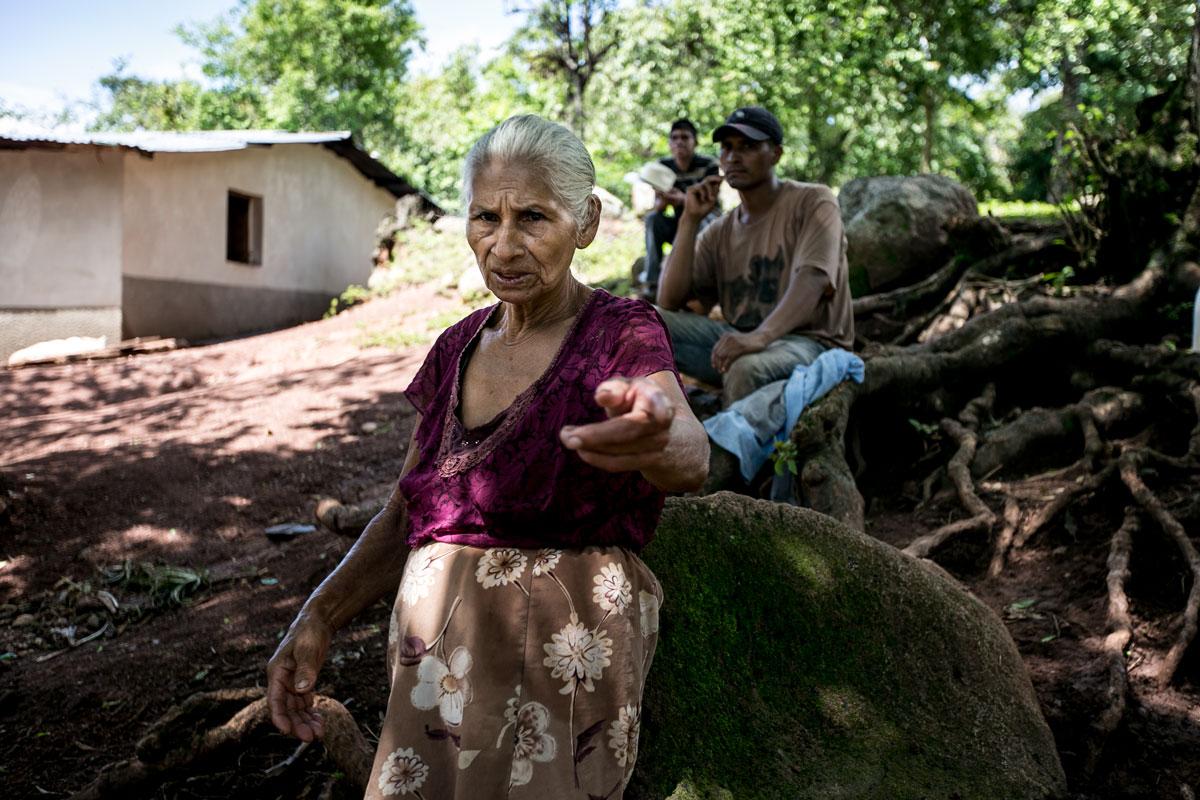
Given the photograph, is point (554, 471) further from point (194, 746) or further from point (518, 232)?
point (194, 746)

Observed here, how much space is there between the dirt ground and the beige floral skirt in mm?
1251

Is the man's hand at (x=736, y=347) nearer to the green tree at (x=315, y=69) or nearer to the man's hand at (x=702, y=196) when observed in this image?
the man's hand at (x=702, y=196)

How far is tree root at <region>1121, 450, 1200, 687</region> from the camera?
9.73 feet

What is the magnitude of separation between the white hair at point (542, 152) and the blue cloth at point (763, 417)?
241 cm

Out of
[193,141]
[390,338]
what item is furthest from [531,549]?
[193,141]

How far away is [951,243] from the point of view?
25.6ft

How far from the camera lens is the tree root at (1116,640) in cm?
261

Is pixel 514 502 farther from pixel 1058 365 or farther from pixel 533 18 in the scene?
pixel 533 18

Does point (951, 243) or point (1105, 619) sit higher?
point (951, 243)

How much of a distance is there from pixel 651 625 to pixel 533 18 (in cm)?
1956

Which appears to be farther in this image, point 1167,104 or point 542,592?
point 1167,104

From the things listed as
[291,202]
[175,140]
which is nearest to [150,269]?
[175,140]

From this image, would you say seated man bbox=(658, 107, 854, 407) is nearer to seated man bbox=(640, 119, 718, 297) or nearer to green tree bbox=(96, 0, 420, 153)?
seated man bbox=(640, 119, 718, 297)

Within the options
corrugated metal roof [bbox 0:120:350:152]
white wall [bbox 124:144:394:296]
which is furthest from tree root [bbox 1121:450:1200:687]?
white wall [bbox 124:144:394:296]
